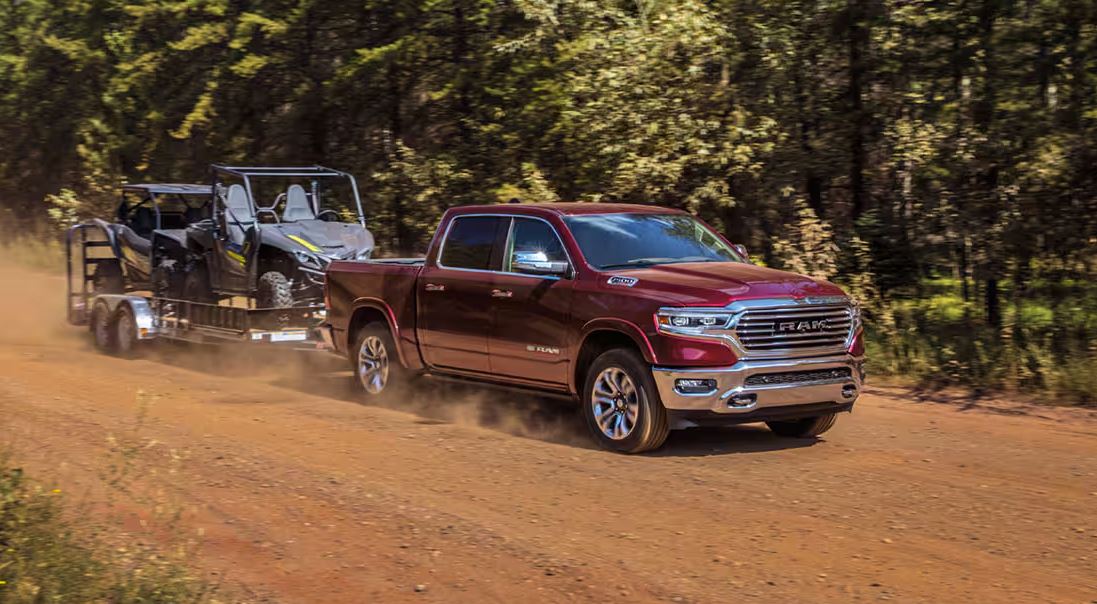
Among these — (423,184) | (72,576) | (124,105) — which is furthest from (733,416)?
(124,105)

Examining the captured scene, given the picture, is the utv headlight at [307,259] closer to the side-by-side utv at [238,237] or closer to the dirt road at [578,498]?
the side-by-side utv at [238,237]

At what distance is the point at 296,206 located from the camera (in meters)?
16.2

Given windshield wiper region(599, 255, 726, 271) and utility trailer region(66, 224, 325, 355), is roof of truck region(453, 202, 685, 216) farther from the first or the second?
utility trailer region(66, 224, 325, 355)

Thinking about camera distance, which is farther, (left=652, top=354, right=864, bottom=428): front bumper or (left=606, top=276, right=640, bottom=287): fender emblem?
(left=606, top=276, right=640, bottom=287): fender emblem

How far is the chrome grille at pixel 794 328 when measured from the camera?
8.81 metres

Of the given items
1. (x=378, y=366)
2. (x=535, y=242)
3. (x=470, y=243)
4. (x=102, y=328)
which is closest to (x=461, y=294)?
(x=470, y=243)

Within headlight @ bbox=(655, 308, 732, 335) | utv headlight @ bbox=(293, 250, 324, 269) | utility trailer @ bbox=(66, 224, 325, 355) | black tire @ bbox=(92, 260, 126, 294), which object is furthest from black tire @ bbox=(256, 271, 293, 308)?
headlight @ bbox=(655, 308, 732, 335)

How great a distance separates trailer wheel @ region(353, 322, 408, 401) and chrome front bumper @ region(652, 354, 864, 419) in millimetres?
3558

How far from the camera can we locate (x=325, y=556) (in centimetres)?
654

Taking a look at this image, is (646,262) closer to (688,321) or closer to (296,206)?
(688,321)

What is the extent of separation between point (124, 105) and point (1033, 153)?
24.6 metres

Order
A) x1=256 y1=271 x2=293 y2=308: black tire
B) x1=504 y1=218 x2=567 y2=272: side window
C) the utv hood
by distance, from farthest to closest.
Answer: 1. the utv hood
2. x1=256 y1=271 x2=293 y2=308: black tire
3. x1=504 y1=218 x2=567 y2=272: side window

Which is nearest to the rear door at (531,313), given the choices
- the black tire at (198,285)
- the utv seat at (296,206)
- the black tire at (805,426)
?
the black tire at (805,426)

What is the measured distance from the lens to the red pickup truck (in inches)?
346
